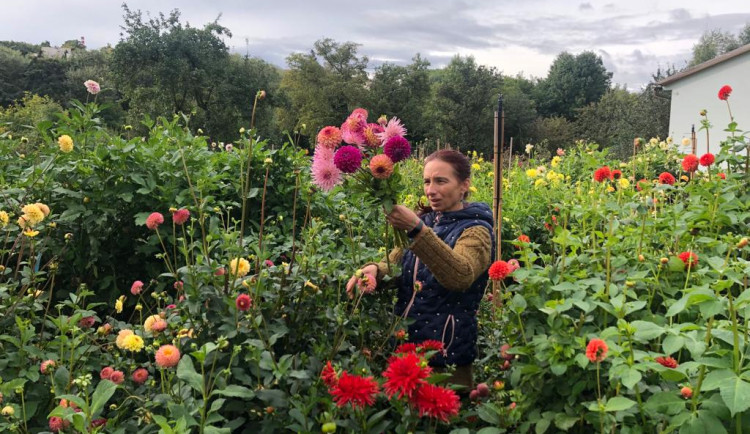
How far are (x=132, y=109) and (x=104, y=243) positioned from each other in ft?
95.2

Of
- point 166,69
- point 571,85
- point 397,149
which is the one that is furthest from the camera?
point 571,85

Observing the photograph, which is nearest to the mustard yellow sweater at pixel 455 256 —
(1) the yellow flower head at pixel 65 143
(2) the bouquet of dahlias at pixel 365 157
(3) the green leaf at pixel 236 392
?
(2) the bouquet of dahlias at pixel 365 157

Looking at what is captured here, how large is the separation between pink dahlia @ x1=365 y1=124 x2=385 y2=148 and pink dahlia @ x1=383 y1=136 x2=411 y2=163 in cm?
4

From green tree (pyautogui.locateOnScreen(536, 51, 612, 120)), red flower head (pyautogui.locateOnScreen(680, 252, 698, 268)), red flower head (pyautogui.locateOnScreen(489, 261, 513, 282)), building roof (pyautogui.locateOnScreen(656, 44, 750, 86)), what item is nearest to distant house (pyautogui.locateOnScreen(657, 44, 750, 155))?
building roof (pyautogui.locateOnScreen(656, 44, 750, 86))

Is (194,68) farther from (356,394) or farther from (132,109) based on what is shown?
(356,394)

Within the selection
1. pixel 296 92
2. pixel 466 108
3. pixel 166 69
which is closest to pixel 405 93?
pixel 466 108

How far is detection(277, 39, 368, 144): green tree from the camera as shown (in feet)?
129

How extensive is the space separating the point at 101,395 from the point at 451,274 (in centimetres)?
101

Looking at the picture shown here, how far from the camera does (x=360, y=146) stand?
1401 mm

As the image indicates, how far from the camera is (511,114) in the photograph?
4178 centimetres

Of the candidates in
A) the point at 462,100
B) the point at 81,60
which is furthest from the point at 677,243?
the point at 81,60

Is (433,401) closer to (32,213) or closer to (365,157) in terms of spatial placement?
(365,157)

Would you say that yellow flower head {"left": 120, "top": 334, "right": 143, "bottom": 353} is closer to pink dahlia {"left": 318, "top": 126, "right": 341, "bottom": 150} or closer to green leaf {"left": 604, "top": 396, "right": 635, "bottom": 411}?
pink dahlia {"left": 318, "top": 126, "right": 341, "bottom": 150}

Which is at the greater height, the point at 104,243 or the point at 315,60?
the point at 315,60
